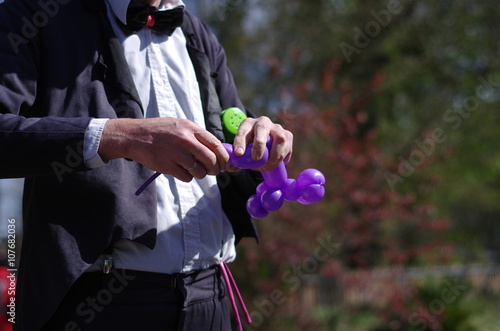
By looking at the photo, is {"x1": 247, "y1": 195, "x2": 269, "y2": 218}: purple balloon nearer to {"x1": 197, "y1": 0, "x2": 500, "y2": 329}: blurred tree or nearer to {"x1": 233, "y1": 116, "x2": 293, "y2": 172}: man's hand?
{"x1": 233, "y1": 116, "x2": 293, "y2": 172}: man's hand

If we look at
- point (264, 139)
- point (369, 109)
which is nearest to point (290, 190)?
point (264, 139)

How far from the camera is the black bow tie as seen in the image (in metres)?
1.62

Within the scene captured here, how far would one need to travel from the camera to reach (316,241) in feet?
21.4

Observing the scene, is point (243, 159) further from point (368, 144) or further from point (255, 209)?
point (368, 144)

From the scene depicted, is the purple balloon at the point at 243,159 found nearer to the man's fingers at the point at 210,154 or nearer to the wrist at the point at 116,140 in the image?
the man's fingers at the point at 210,154

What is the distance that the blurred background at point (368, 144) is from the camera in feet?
21.5

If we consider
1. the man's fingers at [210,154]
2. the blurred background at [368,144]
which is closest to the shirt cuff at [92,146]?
the man's fingers at [210,154]

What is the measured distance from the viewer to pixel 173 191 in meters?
1.59

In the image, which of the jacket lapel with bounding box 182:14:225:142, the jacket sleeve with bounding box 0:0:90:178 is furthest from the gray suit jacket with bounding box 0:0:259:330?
the jacket lapel with bounding box 182:14:225:142

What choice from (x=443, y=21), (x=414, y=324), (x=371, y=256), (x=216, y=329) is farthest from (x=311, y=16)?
(x=216, y=329)

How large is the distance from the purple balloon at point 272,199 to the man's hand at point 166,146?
11.6 inches

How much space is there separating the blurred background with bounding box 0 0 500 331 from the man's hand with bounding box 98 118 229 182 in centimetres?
483

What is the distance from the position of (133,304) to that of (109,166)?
0.33 metres

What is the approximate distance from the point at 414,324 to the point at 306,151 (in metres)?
2.52
